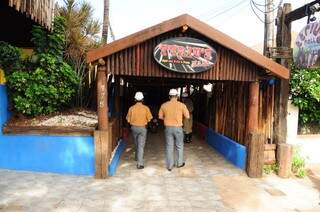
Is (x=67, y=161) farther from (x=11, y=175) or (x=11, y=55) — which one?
(x=11, y=55)

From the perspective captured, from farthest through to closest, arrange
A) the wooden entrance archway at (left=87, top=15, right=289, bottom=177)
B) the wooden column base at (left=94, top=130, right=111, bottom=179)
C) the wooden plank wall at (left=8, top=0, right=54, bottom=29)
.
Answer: the wooden column base at (left=94, top=130, right=111, bottom=179) → the wooden entrance archway at (left=87, top=15, right=289, bottom=177) → the wooden plank wall at (left=8, top=0, right=54, bottom=29)

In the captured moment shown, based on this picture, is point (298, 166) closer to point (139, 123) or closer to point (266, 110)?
point (266, 110)

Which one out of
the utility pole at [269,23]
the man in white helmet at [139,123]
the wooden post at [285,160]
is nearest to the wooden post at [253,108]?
the wooden post at [285,160]

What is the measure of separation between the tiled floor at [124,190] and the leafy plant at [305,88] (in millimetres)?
2298

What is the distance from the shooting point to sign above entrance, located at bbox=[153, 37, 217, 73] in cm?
768

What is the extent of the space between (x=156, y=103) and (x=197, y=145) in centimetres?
819

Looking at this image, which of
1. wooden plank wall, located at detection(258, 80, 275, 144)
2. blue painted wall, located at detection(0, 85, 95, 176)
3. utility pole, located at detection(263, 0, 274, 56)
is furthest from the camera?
utility pole, located at detection(263, 0, 274, 56)

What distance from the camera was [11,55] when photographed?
895 centimetres

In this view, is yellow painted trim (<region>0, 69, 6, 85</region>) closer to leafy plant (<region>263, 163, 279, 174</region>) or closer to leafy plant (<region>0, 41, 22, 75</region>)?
leafy plant (<region>0, 41, 22, 75</region>)

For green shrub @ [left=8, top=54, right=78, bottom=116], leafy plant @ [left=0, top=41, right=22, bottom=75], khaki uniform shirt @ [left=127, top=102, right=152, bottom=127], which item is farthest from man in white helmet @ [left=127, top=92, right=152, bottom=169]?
leafy plant @ [left=0, top=41, right=22, bottom=75]

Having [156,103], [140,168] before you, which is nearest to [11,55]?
[140,168]

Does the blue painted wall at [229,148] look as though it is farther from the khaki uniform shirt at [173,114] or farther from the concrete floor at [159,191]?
the khaki uniform shirt at [173,114]

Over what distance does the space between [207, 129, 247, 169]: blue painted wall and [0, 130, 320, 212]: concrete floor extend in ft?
0.85

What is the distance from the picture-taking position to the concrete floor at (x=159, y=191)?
6168mm
